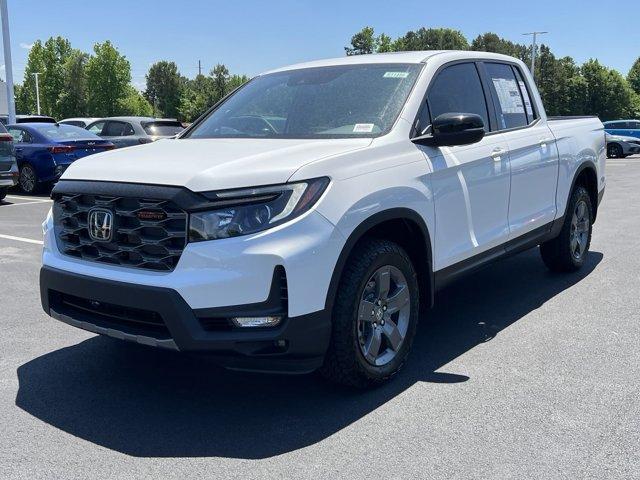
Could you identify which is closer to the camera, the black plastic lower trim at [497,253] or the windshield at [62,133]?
the black plastic lower trim at [497,253]

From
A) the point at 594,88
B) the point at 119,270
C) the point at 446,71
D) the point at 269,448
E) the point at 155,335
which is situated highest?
the point at 594,88

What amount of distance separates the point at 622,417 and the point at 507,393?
59 cm

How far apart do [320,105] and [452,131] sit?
894mm

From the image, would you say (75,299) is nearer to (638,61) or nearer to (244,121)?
(244,121)

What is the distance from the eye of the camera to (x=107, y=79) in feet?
236

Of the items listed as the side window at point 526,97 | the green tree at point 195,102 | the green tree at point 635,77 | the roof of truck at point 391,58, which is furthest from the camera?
the green tree at point 195,102

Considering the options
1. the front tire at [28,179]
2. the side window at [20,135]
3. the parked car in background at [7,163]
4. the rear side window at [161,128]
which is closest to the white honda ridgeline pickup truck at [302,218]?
the parked car in background at [7,163]

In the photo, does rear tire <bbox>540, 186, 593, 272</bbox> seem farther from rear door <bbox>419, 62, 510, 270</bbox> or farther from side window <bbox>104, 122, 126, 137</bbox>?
side window <bbox>104, 122, 126, 137</bbox>

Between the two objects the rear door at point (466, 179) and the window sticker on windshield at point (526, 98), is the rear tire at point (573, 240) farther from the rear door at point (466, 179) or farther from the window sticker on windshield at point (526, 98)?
the rear door at point (466, 179)

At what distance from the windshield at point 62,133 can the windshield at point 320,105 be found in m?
10.0

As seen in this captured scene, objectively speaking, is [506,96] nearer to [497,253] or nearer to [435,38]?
[497,253]

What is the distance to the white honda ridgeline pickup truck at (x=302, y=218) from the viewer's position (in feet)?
10.6

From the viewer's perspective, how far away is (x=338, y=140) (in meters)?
3.93

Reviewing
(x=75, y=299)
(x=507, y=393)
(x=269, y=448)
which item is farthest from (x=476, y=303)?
(x=75, y=299)
